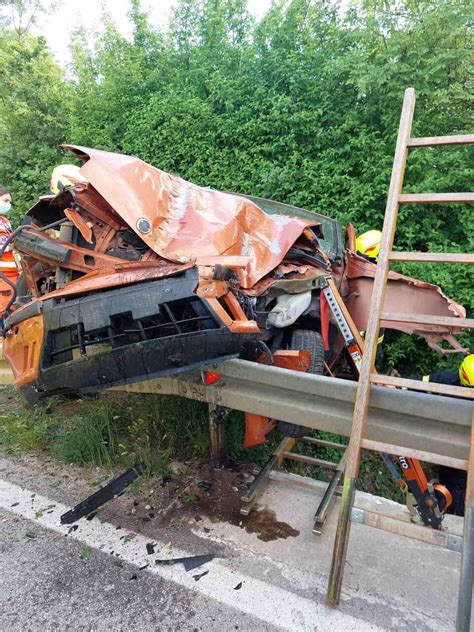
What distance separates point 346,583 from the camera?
192cm

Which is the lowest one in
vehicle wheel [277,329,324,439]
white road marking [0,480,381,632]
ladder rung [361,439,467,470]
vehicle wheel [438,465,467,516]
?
vehicle wheel [438,465,467,516]

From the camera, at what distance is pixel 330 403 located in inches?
80.5

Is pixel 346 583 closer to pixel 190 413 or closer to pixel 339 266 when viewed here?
pixel 190 413

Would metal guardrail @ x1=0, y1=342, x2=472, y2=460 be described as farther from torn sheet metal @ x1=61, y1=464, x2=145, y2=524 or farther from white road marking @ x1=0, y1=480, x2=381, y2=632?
white road marking @ x1=0, y1=480, x2=381, y2=632

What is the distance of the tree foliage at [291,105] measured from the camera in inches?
175

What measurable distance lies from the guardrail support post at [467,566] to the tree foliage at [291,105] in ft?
9.59

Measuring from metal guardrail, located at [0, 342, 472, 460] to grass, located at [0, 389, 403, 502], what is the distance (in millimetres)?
711

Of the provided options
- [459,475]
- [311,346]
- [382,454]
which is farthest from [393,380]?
[459,475]

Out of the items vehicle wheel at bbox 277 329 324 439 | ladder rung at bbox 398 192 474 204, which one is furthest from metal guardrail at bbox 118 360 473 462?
ladder rung at bbox 398 192 474 204

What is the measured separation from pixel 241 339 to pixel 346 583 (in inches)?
48.6

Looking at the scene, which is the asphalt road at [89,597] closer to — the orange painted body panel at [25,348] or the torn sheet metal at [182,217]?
the orange painted body panel at [25,348]

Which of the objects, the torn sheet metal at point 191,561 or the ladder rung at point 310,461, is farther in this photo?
the ladder rung at point 310,461

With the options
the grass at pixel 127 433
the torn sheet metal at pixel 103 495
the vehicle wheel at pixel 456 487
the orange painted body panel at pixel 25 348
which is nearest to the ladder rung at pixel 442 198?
the orange painted body panel at pixel 25 348

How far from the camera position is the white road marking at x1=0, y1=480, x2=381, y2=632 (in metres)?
1.71
